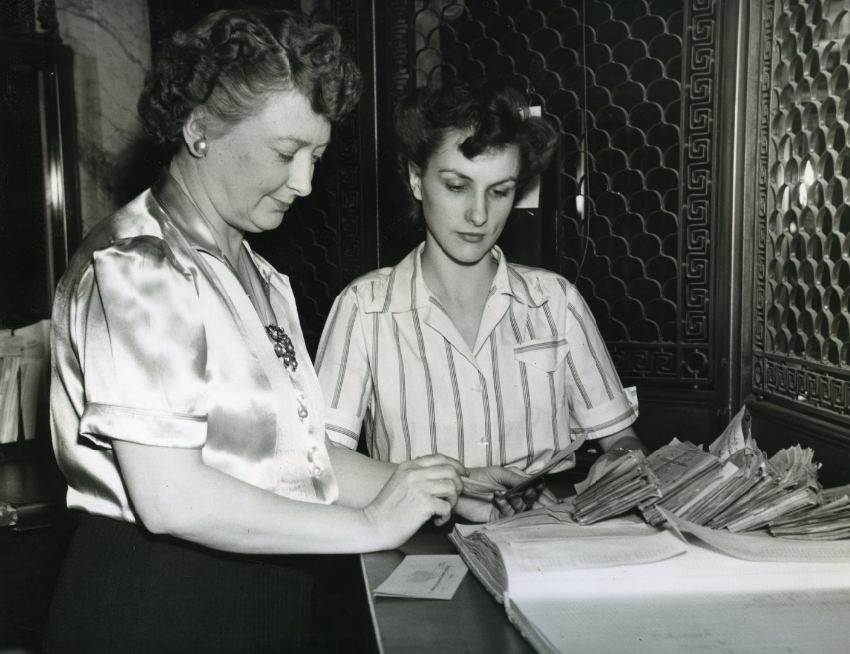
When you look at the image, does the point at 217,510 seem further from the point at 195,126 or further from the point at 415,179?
the point at 415,179

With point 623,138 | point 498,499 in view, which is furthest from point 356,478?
point 623,138

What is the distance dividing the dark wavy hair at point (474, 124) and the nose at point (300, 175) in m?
0.79

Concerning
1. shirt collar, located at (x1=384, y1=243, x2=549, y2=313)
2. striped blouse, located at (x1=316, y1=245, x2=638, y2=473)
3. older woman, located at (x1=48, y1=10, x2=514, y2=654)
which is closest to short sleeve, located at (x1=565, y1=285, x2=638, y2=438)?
striped blouse, located at (x1=316, y1=245, x2=638, y2=473)

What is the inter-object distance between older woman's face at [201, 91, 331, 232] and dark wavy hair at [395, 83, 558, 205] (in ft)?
2.55

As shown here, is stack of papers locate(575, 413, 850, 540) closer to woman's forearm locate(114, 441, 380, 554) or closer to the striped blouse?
woman's forearm locate(114, 441, 380, 554)

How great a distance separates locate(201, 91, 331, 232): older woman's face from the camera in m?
1.39

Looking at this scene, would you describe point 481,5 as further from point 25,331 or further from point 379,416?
point 25,331

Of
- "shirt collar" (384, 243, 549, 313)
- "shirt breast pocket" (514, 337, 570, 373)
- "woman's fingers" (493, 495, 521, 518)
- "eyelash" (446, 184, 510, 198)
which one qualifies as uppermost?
"eyelash" (446, 184, 510, 198)

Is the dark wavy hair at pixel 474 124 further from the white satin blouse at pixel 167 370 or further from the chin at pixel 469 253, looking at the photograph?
the white satin blouse at pixel 167 370

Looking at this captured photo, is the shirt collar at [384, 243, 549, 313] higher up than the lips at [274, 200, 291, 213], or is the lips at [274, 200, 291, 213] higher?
the lips at [274, 200, 291, 213]

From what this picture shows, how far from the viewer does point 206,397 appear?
3.94 ft

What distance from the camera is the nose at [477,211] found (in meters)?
2.17

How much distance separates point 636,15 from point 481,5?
1.94 feet

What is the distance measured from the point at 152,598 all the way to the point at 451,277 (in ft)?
4.40
